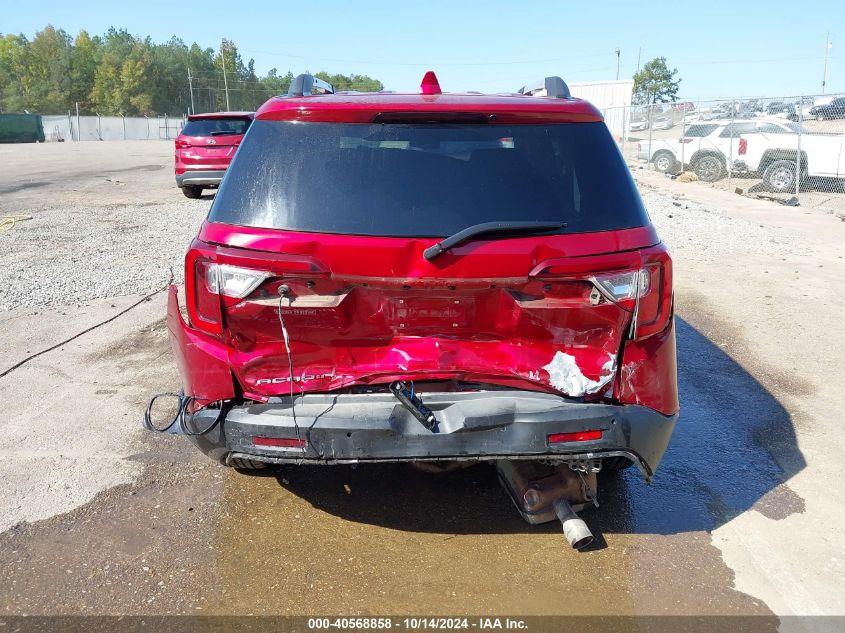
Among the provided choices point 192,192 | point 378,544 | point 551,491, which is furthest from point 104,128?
point 551,491

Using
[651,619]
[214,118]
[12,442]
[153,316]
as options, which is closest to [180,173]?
[214,118]

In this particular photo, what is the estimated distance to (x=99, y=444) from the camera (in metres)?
4.09

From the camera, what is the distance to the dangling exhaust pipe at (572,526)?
3.01 meters

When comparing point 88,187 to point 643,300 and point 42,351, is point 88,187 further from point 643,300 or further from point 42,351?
point 643,300

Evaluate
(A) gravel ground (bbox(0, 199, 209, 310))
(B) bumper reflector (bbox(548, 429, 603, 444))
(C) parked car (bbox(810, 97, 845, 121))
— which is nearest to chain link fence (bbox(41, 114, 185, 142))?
(A) gravel ground (bbox(0, 199, 209, 310))

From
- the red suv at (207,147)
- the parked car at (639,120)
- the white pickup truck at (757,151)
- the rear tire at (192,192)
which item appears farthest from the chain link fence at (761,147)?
the rear tire at (192,192)

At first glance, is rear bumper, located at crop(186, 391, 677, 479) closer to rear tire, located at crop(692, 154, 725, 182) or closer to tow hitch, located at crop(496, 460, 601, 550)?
tow hitch, located at crop(496, 460, 601, 550)

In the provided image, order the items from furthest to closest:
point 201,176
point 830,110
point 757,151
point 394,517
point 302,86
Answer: point 757,151 < point 830,110 < point 201,176 < point 302,86 < point 394,517

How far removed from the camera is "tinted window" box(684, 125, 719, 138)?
1972cm

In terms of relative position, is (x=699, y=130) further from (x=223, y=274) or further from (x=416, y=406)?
(x=223, y=274)

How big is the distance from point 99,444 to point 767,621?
137 inches

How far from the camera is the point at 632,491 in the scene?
3.64 meters

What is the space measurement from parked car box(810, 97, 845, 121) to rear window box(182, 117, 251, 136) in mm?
12665

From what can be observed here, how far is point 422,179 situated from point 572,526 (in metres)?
1.60
